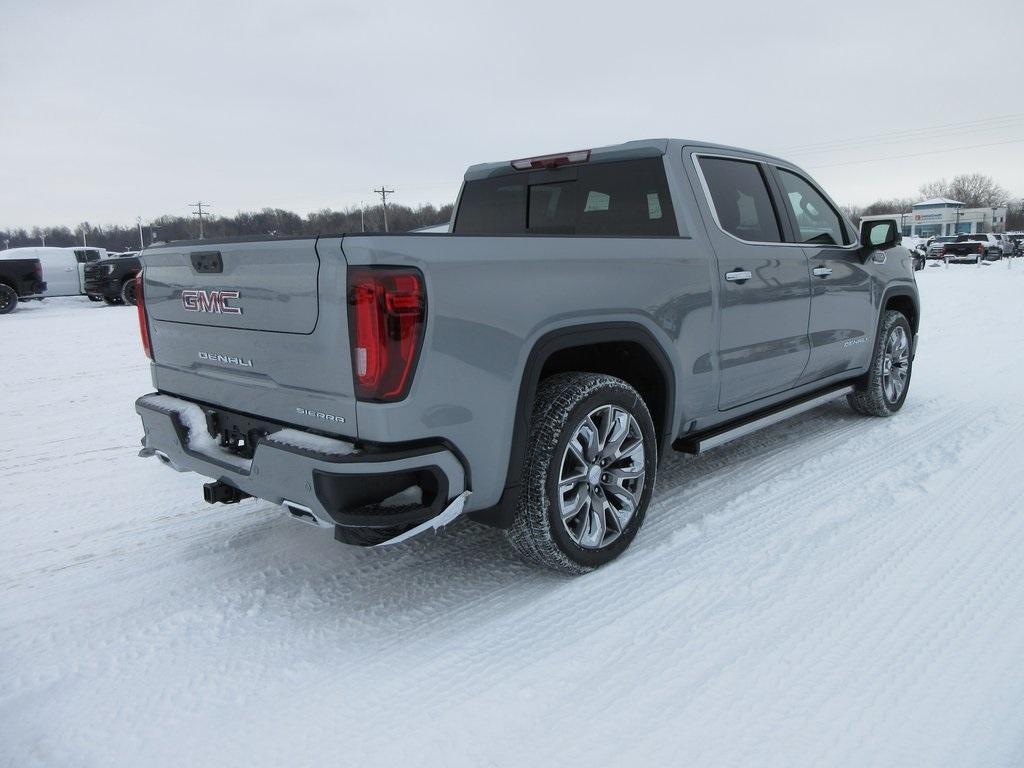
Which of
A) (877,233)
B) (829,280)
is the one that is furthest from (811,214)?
(877,233)

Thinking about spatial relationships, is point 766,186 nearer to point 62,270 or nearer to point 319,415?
point 319,415

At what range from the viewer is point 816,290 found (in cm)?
435

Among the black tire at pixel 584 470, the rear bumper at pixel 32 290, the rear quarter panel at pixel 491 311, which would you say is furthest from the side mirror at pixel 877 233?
the rear bumper at pixel 32 290

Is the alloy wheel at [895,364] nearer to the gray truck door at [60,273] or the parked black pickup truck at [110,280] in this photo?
the parked black pickup truck at [110,280]

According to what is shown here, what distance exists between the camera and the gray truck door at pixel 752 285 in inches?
143

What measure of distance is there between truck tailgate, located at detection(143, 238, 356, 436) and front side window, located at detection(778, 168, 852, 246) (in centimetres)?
314

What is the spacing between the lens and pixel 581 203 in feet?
12.8

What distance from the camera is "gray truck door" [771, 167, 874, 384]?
4371mm

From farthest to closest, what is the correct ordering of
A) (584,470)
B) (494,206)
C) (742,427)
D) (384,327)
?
(494,206) → (742,427) → (584,470) → (384,327)

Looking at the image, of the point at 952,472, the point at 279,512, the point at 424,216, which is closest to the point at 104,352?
the point at 424,216

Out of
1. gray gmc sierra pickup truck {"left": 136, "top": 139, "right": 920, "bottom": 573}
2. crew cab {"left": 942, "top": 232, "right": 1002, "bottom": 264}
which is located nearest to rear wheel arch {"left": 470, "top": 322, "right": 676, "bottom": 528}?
gray gmc sierra pickup truck {"left": 136, "top": 139, "right": 920, "bottom": 573}

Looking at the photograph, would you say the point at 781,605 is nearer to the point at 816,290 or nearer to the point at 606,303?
the point at 606,303

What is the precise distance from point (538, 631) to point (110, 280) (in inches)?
711

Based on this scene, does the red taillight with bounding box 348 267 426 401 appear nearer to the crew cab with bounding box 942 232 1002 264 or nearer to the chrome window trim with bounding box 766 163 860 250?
the chrome window trim with bounding box 766 163 860 250
